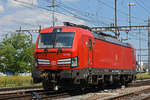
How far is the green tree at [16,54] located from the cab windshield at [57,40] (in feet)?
135

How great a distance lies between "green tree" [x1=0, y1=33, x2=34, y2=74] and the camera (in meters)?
57.0

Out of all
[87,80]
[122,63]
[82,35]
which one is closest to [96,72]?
[87,80]

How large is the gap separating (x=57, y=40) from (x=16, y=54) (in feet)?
145

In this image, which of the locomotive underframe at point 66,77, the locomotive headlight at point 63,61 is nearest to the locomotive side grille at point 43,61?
the locomotive underframe at point 66,77

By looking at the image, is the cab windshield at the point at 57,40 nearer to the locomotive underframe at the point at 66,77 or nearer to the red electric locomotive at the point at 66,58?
the red electric locomotive at the point at 66,58

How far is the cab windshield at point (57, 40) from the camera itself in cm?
1596

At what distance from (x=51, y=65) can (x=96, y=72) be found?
3512mm

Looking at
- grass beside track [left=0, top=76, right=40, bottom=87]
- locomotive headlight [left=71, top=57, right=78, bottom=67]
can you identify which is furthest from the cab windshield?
grass beside track [left=0, top=76, right=40, bottom=87]

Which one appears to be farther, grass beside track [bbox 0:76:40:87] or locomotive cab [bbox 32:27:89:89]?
grass beside track [bbox 0:76:40:87]

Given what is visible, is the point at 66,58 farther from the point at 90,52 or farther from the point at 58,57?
the point at 90,52

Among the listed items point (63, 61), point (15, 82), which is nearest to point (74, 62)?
point (63, 61)

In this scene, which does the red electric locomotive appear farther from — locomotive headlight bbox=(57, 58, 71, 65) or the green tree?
→ the green tree

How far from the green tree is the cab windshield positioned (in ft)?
135

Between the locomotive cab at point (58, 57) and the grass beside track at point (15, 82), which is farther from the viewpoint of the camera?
the grass beside track at point (15, 82)
